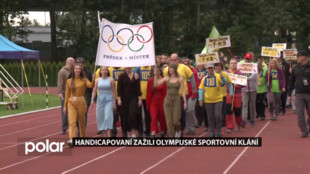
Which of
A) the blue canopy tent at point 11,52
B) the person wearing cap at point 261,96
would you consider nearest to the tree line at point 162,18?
the blue canopy tent at point 11,52

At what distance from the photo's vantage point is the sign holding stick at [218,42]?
19672mm

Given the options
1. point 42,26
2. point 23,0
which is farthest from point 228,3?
point 42,26

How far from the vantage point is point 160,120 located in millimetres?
16047

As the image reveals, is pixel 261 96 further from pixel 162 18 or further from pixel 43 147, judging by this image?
pixel 162 18

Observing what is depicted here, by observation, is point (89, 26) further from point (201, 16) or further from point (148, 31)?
point (148, 31)

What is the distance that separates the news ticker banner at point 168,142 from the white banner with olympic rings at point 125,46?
5.32 ft

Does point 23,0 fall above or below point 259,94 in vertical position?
above

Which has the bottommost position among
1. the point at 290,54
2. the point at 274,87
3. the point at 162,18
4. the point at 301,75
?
the point at 274,87

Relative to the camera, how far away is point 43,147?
49.3ft

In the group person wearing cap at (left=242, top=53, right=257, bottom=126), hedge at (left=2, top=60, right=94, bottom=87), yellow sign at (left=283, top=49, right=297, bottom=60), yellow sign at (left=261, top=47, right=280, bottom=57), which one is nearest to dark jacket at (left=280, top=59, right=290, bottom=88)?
yellow sign at (left=283, top=49, right=297, bottom=60)

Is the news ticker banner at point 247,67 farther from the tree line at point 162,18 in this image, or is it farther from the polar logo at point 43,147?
the tree line at point 162,18

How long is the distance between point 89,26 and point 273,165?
51.8m

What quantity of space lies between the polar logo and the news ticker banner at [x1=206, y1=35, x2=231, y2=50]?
19.2 feet

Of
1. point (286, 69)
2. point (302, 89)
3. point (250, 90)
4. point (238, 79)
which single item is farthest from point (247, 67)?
point (286, 69)
